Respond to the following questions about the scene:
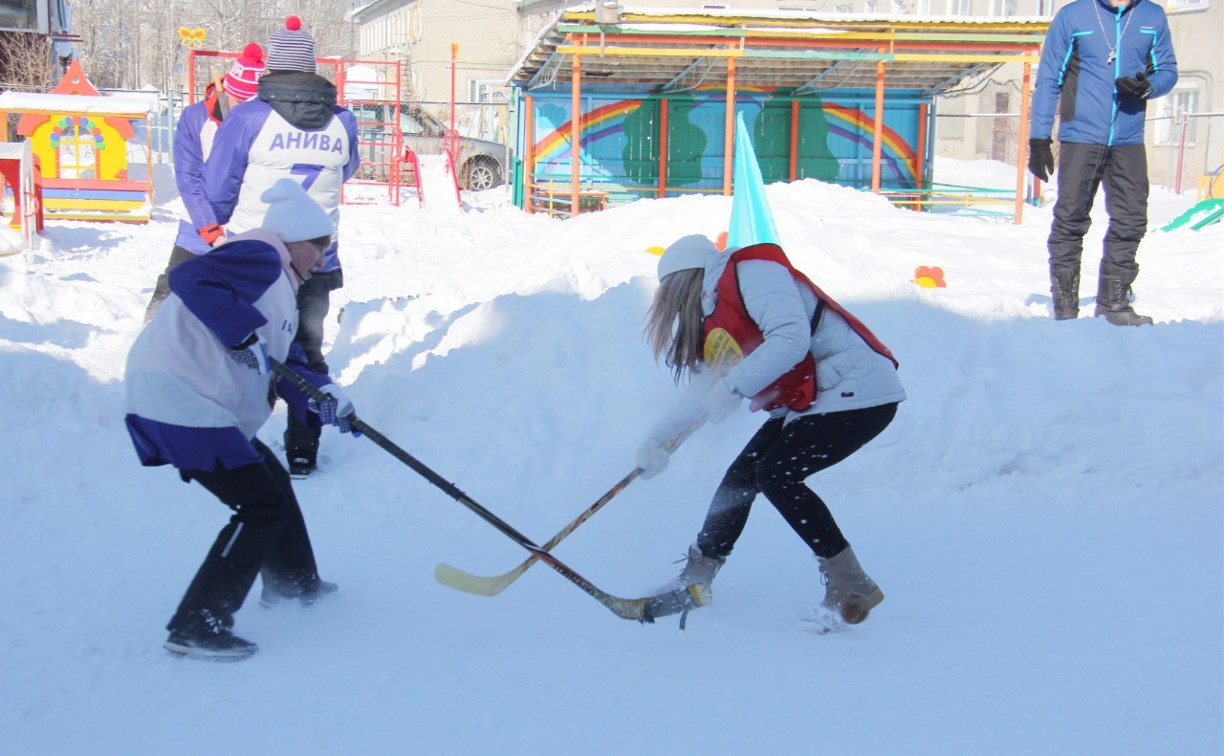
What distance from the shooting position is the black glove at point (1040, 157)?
581 centimetres

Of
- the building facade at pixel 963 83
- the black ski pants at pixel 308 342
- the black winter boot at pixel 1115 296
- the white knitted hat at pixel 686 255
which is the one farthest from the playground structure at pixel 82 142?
the white knitted hat at pixel 686 255

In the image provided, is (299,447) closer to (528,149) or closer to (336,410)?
(336,410)

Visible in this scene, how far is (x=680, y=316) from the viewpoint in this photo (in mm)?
3115

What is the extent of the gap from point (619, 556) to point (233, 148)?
2.22m

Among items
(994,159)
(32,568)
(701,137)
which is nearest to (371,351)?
(32,568)

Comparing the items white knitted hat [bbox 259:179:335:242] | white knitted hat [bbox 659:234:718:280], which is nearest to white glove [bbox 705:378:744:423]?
white knitted hat [bbox 659:234:718:280]

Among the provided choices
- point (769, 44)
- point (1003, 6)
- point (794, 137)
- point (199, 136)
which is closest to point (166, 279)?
point (199, 136)

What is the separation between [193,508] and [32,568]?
72 cm

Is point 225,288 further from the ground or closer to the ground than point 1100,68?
closer to the ground

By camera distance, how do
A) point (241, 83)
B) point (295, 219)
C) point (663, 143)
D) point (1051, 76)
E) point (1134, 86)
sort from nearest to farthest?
point (295, 219), point (241, 83), point (1134, 86), point (1051, 76), point (663, 143)

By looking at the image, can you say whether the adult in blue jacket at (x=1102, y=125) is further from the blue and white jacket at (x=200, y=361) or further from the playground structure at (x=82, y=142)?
the playground structure at (x=82, y=142)

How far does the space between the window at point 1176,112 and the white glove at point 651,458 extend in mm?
23806

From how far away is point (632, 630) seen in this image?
322 cm

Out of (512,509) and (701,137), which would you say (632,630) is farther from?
(701,137)
